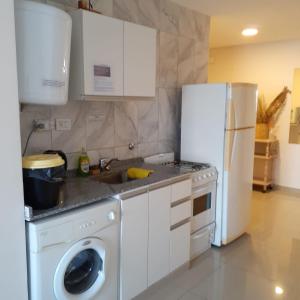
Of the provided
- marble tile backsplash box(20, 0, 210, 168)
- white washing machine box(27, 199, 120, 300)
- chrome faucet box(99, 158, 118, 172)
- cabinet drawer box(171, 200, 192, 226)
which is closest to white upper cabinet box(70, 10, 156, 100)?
marble tile backsplash box(20, 0, 210, 168)

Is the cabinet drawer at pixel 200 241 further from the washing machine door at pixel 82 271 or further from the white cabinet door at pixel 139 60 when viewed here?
the white cabinet door at pixel 139 60

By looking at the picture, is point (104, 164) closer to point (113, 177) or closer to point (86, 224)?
point (113, 177)

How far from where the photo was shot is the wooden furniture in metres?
5.06

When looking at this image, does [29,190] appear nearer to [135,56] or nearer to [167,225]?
[167,225]

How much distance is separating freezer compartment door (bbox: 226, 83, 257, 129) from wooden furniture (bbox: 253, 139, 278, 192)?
195cm

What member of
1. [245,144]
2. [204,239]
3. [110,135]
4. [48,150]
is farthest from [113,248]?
[245,144]

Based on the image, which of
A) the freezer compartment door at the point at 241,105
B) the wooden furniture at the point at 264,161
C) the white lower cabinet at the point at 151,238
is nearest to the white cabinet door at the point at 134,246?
the white lower cabinet at the point at 151,238

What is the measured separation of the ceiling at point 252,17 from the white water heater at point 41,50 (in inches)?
72.9

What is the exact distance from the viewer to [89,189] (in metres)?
2.05

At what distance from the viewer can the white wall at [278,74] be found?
505 centimetres

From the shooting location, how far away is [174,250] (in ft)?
8.44

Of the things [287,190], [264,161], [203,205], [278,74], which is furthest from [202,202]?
[278,74]

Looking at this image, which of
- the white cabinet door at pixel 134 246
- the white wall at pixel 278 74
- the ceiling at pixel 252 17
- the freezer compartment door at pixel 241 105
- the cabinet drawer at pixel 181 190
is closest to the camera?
the white cabinet door at pixel 134 246

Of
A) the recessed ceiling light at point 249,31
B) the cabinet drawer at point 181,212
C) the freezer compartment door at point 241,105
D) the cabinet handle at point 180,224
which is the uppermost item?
the recessed ceiling light at point 249,31
